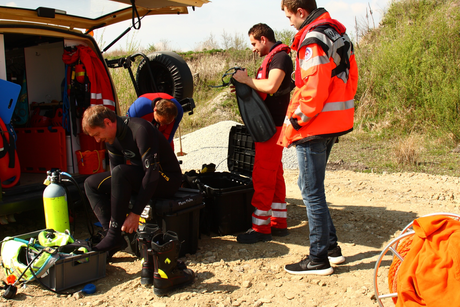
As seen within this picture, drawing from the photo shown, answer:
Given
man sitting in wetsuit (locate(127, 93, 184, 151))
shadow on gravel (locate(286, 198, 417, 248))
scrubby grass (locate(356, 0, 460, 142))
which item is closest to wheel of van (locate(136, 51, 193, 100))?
man sitting in wetsuit (locate(127, 93, 184, 151))

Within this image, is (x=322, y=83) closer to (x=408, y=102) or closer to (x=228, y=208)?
(x=228, y=208)

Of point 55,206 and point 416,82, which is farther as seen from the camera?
point 416,82

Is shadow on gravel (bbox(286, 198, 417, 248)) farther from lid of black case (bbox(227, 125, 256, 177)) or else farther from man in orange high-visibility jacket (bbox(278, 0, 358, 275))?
man in orange high-visibility jacket (bbox(278, 0, 358, 275))

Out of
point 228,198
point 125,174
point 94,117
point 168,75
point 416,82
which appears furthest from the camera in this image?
point 416,82

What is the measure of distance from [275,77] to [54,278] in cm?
255

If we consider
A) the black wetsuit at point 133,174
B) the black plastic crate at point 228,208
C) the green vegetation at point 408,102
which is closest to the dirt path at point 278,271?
the black plastic crate at point 228,208

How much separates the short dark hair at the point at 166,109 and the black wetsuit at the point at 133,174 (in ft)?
1.50

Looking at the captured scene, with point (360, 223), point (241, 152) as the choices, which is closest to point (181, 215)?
point (241, 152)

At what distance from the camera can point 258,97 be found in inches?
157

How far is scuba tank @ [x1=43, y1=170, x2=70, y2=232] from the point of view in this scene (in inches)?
150

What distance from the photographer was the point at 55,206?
3.82 m

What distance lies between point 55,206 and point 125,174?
2.82 ft

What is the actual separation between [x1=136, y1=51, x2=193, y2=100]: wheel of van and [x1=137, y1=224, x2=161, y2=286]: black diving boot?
2.78 meters

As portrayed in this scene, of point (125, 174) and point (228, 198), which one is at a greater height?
point (125, 174)
